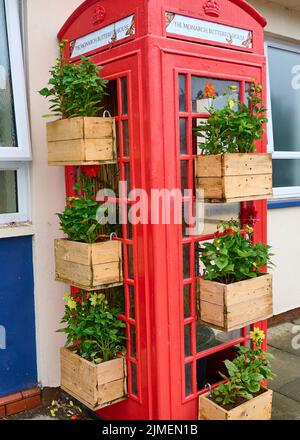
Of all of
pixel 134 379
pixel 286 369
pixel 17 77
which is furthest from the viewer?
pixel 286 369

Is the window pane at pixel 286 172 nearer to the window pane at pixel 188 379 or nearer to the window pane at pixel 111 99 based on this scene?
the window pane at pixel 111 99

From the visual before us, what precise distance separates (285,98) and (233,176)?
316 cm

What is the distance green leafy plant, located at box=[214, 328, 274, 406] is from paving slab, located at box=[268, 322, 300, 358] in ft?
5.76

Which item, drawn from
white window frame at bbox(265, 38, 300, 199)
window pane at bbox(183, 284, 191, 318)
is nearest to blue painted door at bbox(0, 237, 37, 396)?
window pane at bbox(183, 284, 191, 318)

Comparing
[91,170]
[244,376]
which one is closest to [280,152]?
[91,170]

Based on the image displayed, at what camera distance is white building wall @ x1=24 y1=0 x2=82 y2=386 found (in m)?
3.56

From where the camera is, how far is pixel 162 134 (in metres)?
2.87

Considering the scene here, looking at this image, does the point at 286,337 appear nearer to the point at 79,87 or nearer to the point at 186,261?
the point at 186,261

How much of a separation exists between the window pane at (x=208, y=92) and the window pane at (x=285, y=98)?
2410mm

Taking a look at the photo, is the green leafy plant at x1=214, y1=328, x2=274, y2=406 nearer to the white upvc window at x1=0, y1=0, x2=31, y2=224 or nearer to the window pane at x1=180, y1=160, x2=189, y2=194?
the window pane at x1=180, y1=160, x2=189, y2=194

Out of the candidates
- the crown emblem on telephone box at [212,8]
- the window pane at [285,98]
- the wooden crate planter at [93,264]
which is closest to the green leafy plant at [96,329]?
the wooden crate planter at [93,264]

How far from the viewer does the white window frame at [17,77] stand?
3.50m

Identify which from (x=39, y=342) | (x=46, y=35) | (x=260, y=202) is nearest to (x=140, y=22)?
(x=46, y=35)

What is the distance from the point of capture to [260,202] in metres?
3.53
